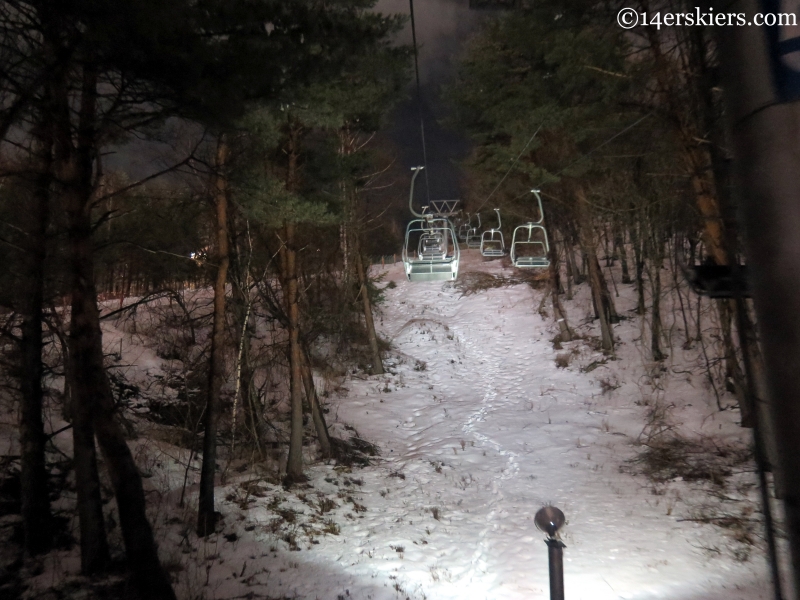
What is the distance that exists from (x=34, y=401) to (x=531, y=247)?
80.4ft

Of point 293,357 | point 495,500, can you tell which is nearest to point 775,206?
point 495,500

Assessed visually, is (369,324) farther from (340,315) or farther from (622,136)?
(622,136)

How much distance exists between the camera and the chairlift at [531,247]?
32.3 feet

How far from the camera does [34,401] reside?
18.9 feet

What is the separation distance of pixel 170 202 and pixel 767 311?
831 centimetres

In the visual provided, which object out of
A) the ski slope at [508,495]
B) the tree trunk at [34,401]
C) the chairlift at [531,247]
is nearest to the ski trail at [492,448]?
the ski slope at [508,495]

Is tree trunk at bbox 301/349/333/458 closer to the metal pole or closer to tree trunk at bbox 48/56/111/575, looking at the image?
tree trunk at bbox 48/56/111/575

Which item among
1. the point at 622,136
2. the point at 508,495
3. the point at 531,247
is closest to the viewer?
the point at 508,495

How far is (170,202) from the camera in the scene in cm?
811

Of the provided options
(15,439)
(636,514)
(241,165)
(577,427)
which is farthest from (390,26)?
(577,427)

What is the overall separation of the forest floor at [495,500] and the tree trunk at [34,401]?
41 centimetres

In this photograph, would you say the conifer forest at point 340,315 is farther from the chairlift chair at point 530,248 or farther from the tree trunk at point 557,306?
Answer: the tree trunk at point 557,306

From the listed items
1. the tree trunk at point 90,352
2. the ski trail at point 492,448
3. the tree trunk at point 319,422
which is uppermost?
the tree trunk at point 90,352

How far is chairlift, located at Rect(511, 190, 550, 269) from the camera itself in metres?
9.84
